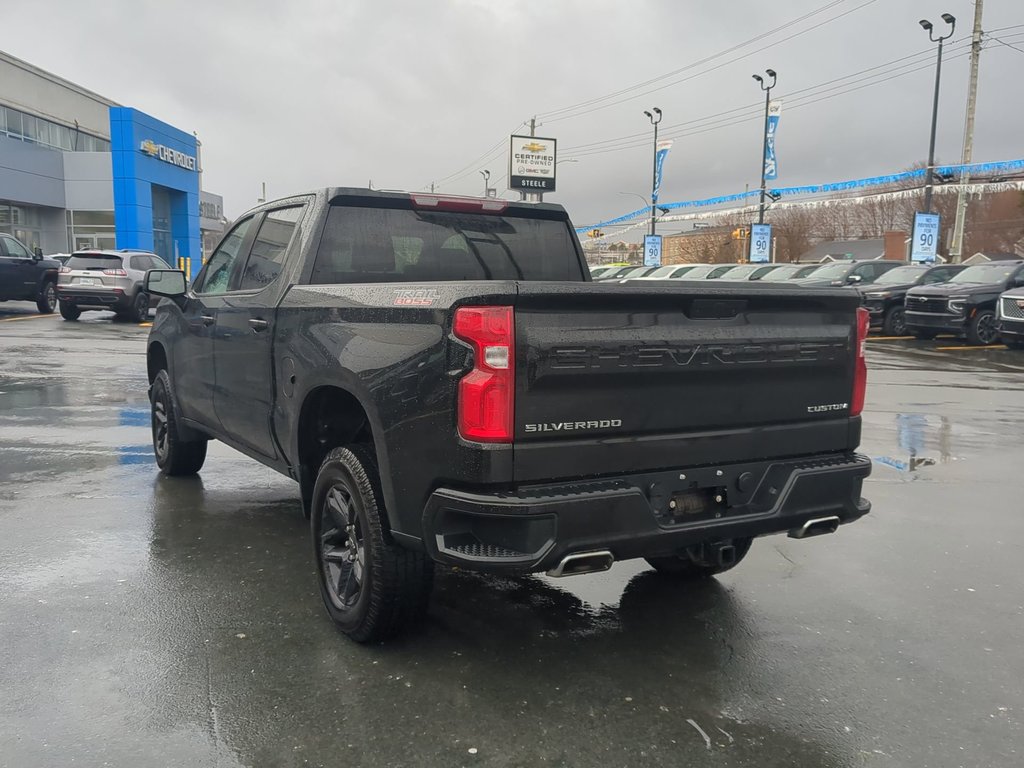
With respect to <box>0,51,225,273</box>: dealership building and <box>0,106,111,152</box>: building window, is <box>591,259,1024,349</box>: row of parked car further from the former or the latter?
<box>0,106,111,152</box>: building window

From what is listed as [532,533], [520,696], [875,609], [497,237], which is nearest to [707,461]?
[532,533]

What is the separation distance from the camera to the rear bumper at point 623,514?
9.71 ft

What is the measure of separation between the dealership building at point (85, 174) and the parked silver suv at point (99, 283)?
17713 millimetres

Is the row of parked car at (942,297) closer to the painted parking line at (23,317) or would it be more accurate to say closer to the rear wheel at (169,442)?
the rear wheel at (169,442)

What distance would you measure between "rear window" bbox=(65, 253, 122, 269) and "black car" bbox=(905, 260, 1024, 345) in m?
18.4

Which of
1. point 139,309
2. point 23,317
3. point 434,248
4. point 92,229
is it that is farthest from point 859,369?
point 92,229

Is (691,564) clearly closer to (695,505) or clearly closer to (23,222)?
(695,505)

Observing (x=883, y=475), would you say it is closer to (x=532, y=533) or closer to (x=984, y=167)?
(x=532, y=533)

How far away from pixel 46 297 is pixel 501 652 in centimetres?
2250

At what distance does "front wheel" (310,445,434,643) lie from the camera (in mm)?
3420

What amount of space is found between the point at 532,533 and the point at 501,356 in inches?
23.9

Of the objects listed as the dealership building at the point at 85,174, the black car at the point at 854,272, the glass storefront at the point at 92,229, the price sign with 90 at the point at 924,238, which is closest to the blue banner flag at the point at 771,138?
the price sign with 90 at the point at 924,238

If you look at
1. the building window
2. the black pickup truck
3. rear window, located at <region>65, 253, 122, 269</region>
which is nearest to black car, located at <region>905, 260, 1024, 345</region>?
the black pickup truck

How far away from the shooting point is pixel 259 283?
4.76 meters
